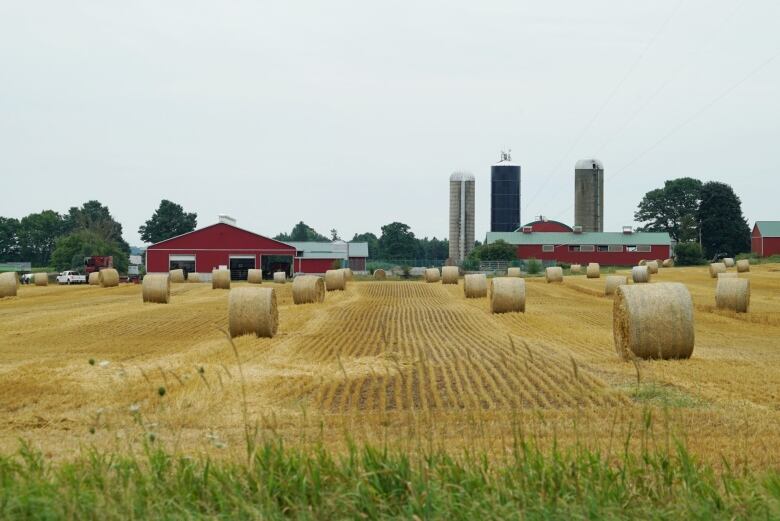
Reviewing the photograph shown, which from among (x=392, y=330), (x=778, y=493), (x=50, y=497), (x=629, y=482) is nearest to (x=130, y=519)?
(x=50, y=497)

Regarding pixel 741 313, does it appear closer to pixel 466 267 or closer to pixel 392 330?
pixel 392 330

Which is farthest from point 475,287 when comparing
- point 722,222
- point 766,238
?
point 722,222

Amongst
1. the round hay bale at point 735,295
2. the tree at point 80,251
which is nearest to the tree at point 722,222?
the tree at point 80,251

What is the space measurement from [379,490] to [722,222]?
119 metres

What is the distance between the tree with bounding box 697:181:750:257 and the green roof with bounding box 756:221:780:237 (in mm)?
11932

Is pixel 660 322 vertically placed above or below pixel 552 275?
above

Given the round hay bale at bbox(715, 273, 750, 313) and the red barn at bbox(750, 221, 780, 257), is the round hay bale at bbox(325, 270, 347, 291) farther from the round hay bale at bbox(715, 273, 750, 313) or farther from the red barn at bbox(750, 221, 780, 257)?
the red barn at bbox(750, 221, 780, 257)

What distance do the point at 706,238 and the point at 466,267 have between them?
136 feet

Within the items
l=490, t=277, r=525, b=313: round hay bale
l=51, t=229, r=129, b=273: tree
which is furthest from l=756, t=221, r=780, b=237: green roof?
l=490, t=277, r=525, b=313: round hay bale

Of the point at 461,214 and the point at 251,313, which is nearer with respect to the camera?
the point at 251,313

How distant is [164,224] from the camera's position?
14912 cm

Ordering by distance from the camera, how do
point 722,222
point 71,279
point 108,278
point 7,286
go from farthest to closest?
point 722,222 < point 71,279 < point 108,278 < point 7,286

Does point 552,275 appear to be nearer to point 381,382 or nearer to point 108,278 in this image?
point 108,278

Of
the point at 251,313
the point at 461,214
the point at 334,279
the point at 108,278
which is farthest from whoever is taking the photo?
the point at 461,214
